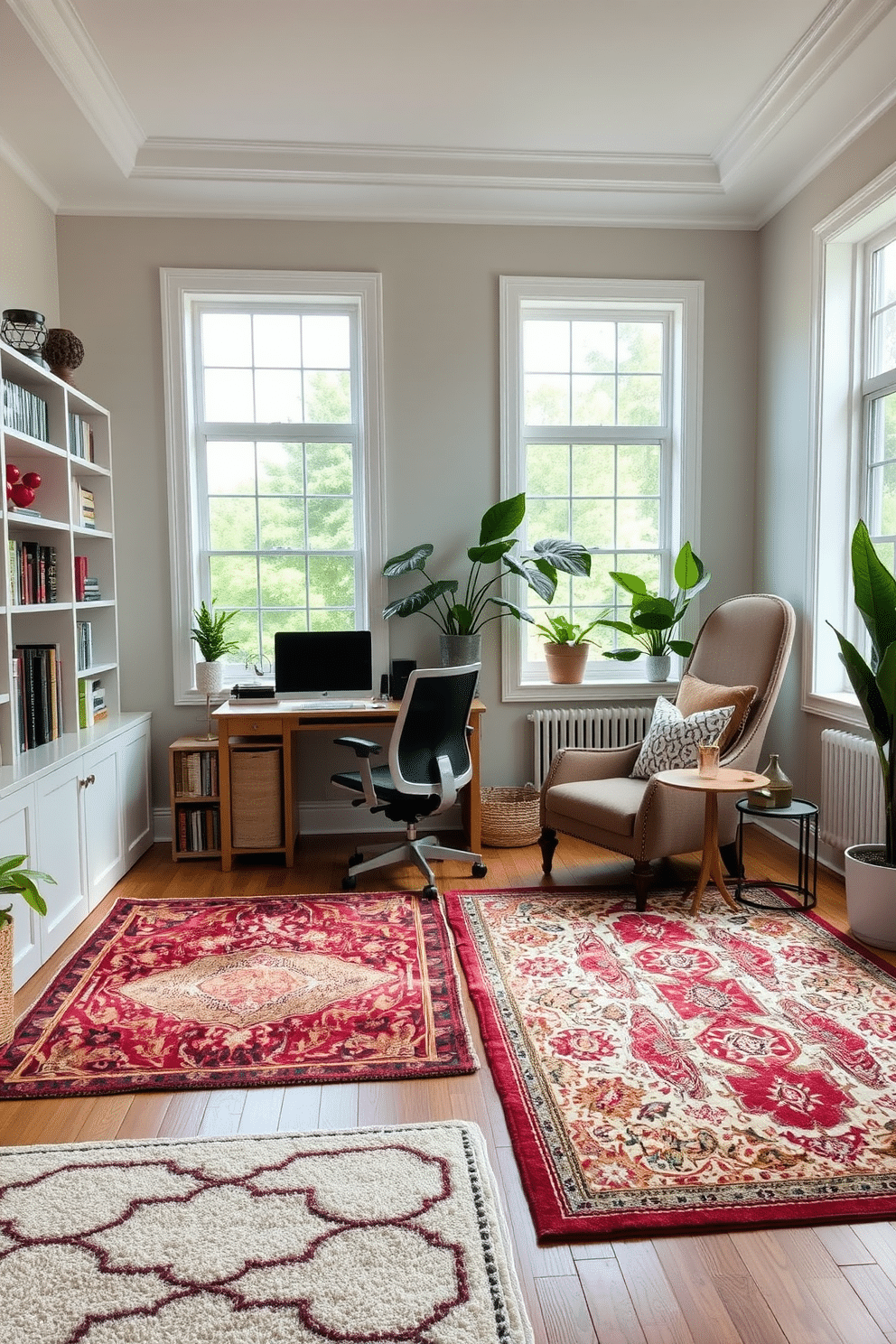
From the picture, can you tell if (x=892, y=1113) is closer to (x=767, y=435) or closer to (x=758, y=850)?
(x=758, y=850)

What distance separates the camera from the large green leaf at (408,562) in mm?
4387

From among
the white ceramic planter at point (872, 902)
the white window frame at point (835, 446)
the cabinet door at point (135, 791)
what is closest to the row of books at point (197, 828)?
the cabinet door at point (135, 791)

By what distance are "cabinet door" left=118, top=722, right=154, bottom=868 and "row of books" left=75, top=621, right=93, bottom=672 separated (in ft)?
1.13

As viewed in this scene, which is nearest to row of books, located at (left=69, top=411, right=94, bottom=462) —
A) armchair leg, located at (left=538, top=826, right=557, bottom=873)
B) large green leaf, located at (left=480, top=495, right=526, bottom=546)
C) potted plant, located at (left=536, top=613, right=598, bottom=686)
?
large green leaf, located at (left=480, top=495, right=526, bottom=546)

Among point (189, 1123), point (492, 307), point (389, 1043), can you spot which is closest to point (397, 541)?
point (492, 307)

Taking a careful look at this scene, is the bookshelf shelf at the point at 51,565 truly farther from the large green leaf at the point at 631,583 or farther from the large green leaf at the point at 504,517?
the large green leaf at the point at 631,583

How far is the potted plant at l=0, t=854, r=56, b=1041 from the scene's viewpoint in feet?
7.40

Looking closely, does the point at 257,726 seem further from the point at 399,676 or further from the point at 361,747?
the point at 399,676

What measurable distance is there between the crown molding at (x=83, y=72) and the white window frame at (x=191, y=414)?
608mm

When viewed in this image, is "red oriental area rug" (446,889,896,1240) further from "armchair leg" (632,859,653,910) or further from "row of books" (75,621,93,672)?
"row of books" (75,621,93,672)

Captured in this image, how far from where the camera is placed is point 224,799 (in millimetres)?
4020

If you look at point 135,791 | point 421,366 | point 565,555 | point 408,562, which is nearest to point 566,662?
point 565,555

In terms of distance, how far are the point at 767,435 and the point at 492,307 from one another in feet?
4.92

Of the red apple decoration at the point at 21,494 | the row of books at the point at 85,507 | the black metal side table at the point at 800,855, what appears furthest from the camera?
the row of books at the point at 85,507
